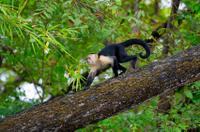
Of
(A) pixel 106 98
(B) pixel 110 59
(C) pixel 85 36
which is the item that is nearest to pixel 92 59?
(B) pixel 110 59

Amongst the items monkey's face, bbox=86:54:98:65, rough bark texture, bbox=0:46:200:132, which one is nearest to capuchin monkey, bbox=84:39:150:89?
monkey's face, bbox=86:54:98:65

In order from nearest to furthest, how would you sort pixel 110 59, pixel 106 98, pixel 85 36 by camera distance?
pixel 106 98 < pixel 110 59 < pixel 85 36

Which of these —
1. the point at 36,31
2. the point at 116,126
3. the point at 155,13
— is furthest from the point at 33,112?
the point at 155,13

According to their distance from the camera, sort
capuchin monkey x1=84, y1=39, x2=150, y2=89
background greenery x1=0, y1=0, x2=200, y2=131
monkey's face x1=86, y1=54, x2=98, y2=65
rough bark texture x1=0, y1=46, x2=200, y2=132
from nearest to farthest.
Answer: background greenery x1=0, y1=0, x2=200, y2=131, rough bark texture x1=0, y1=46, x2=200, y2=132, capuchin monkey x1=84, y1=39, x2=150, y2=89, monkey's face x1=86, y1=54, x2=98, y2=65

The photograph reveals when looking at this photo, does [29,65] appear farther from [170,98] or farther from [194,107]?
[194,107]

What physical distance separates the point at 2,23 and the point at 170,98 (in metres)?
2.42

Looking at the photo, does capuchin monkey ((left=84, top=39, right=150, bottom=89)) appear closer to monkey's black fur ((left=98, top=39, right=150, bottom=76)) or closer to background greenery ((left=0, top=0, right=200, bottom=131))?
monkey's black fur ((left=98, top=39, right=150, bottom=76))

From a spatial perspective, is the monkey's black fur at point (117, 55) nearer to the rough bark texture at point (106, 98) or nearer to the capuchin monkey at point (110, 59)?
the capuchin monkey at point (110, 59)

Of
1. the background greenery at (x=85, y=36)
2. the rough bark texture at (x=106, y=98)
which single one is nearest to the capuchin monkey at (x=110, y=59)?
the background greenery at (x=85, y=36)

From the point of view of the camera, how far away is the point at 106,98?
309 centimetres

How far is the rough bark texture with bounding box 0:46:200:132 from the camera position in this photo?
9.96 feet

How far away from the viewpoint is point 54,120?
303cm

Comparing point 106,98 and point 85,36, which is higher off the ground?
point 85,36

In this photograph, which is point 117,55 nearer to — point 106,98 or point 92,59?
point 92,59
